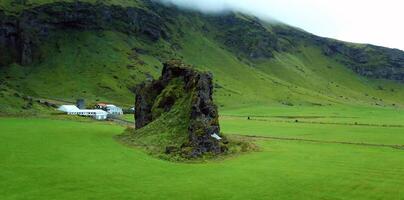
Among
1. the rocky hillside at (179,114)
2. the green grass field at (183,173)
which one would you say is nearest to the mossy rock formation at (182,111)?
the rocky hillside at (179,114)

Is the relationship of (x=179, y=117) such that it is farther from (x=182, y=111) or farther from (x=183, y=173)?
(x=183, y=173)

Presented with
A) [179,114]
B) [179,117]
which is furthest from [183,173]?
[179,114]

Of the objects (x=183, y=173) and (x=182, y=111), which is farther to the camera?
(x=182, y=111)

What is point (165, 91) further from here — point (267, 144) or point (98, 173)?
point (98, 173)

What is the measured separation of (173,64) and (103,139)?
24877 mm

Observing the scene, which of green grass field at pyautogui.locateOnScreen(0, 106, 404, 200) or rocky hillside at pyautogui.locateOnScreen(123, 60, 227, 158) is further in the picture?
rocky hillside at pyautogui.locateOnScreen(123, 60, 227, 158)

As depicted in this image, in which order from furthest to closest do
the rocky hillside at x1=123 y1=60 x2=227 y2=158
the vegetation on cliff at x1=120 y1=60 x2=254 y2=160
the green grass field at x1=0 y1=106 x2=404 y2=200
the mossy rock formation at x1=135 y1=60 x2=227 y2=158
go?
the rocky hillside at x1=123 y1=60 x2=227 y2=158 → the mossy rock formation at x1=135 y1=60 x2=227 y2=158 → the vegetation on cliff at x1=120 y1=60 x2=254 y2=160 → the green grass field at x1=0 y1=106 x2=404 y2=200

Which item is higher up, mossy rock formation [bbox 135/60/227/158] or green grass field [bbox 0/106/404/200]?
mossy rock formation [bbox 135/60/227/158]

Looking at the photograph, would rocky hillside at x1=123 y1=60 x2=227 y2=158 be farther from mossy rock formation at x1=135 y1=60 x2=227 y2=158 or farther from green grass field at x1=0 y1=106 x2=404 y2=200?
green grass field at x1=0 y1=106 x2=404 y2=200

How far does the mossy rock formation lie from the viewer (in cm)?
6531

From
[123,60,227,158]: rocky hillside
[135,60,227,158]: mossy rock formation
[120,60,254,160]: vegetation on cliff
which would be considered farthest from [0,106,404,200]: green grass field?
[135,60,227,158]: mossy rock formation

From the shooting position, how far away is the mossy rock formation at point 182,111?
6531 cm

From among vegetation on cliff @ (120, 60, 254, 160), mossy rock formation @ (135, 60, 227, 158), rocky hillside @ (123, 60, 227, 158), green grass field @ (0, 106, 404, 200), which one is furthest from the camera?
rocky hillside @ (123, 60, 227, 158)

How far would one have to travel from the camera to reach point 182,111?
78500 mm
